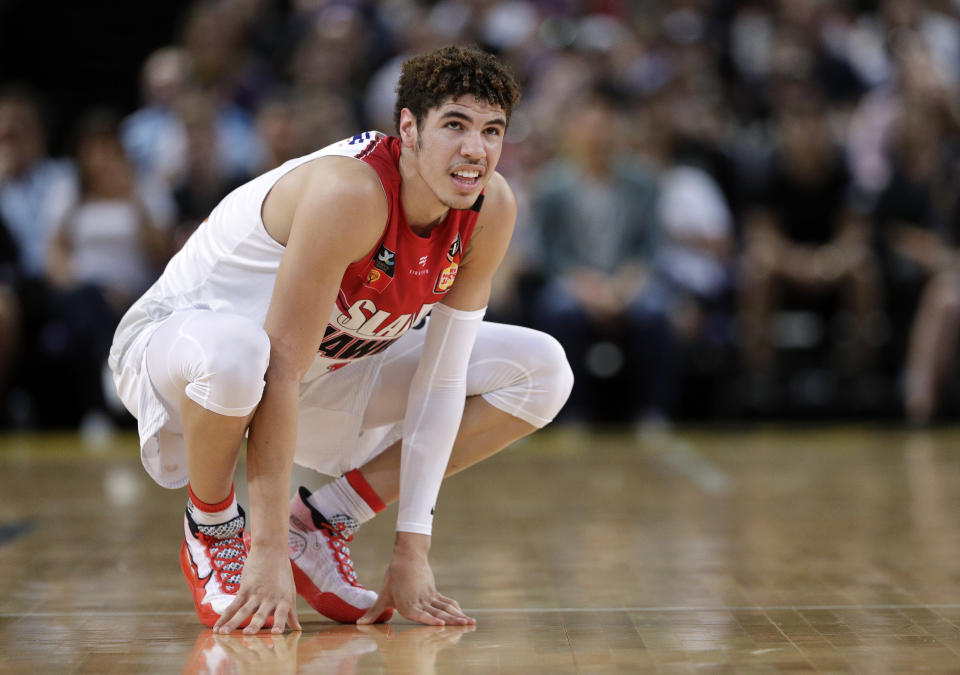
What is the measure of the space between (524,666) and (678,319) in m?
4.73

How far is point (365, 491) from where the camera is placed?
2.67 meters

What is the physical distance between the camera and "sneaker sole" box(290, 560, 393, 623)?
242 centimetres

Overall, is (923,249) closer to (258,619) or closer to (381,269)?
(381,269)

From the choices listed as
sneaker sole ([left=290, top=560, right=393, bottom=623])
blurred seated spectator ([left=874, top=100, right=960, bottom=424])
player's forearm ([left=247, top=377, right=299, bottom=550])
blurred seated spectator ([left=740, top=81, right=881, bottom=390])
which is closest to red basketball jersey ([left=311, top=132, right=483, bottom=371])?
player's forearm ([left=247, top=377, right=299, bottom=550])

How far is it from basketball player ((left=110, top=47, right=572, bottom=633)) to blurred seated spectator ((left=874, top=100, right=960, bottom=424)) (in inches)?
179

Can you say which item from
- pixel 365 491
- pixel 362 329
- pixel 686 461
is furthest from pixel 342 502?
pixel 686 461

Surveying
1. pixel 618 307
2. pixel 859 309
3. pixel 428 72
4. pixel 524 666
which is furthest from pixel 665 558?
pixel 859 309

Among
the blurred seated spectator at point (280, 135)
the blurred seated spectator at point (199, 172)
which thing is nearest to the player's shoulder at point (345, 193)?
the blurred seated spectator at point (280, 135)

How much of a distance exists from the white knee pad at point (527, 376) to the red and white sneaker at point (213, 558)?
592mm

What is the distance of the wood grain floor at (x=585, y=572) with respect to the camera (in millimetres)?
2082

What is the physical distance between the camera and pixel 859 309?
676cm

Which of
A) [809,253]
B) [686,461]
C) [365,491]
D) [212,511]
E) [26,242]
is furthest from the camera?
[809,253]

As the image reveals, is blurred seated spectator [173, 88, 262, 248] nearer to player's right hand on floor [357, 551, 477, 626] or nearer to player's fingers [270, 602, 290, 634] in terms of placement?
player's right hand on floor [357, 551, 477, 626]

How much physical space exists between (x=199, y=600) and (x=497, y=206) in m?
0.92
